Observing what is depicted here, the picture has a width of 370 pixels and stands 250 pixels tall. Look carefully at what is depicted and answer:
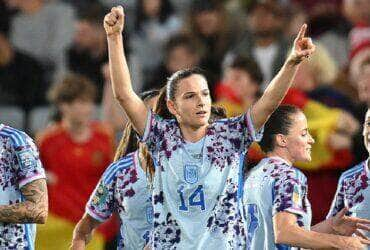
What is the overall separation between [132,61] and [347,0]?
223cm

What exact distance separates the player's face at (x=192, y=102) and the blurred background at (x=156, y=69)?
323 cm

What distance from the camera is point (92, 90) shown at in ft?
40.3

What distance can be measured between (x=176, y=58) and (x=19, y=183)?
5.82 metres

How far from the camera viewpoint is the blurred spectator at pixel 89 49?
1397 centimetres

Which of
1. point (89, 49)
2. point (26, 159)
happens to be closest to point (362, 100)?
point (89, 49)

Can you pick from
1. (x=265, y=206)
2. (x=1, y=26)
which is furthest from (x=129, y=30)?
(x=265, y=206)

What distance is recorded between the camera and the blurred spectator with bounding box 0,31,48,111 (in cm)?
1398

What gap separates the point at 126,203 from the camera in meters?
8.79

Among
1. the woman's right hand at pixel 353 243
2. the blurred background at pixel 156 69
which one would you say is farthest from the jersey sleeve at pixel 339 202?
the blurred background at pixel 156 69

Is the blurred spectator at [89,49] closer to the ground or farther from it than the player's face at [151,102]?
farther from it

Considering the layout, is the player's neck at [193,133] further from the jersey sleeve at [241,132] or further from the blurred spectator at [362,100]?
the blurred spectator at [362,100]

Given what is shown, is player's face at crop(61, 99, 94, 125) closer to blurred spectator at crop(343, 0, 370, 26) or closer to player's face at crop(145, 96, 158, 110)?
player's face at crop(145, 96, 158, 110)

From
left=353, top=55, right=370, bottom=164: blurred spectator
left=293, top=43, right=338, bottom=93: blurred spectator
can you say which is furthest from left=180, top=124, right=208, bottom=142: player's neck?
left=293, top=43, right=338, bottom=93: blurred spectator

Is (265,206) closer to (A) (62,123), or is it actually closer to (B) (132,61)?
(A) (62,123)
